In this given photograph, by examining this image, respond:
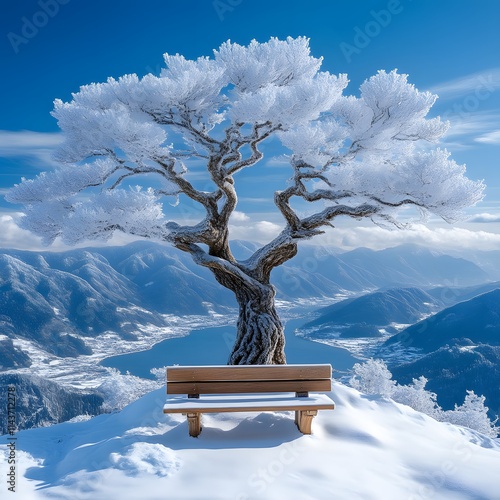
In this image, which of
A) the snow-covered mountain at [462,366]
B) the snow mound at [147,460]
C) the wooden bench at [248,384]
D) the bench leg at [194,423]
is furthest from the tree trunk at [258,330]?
the snow-covered mountain at [462,366]

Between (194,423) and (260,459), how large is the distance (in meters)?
1.10

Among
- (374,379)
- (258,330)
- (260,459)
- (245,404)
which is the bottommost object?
(260,459)

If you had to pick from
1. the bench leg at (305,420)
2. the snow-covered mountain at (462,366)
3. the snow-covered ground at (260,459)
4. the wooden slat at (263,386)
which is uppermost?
the snow-covered mountain at (462,366)

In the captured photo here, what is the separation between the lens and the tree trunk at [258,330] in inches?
420

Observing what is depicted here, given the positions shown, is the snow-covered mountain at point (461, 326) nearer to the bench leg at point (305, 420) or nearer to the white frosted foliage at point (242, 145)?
the white frosted foliage at point (242, 145)

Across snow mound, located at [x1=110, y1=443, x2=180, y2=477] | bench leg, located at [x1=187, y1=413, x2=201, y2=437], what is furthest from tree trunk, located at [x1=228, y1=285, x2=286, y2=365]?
snow mound, located at [x1=110, y1=443, x2=180, y2=477]

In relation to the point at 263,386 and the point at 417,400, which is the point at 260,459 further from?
the point at 417,400

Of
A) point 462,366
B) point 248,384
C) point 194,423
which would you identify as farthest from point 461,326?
point 194,423

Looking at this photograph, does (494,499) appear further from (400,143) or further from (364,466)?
(400,143)

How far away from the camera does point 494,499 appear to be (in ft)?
17.5

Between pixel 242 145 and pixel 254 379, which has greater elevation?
pixel 242 145

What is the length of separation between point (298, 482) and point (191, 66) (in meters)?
7.21

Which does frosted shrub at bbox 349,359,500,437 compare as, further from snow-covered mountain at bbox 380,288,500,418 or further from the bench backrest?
snow-covered mountain at bbox 380,288,500,418

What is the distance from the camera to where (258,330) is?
424 inches
